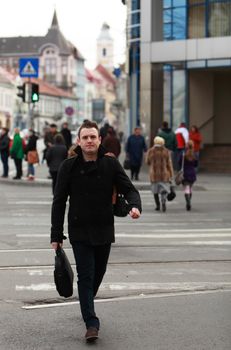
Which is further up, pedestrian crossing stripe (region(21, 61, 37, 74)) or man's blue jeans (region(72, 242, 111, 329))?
pedestrian crossing stripe (region(21, 61, 37, 74))

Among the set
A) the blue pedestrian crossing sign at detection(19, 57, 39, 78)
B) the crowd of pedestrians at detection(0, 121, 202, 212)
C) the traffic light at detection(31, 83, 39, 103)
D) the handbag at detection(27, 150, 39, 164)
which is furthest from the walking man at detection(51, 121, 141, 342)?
the traffic light at detection(31, 83, 39, 103)

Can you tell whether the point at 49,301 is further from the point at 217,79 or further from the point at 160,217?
the point at 217,79

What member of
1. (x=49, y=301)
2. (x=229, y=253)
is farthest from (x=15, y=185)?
(x=49, y=301)

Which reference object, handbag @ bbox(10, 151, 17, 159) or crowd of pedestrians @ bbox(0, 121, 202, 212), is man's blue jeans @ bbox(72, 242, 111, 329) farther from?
handbag @ bbox(10, 151, 17, 159)

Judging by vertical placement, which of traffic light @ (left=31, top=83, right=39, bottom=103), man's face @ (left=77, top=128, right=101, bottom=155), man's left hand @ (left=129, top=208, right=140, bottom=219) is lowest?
man's left hand @ (left=129, top=208, right=140, bottom=219)

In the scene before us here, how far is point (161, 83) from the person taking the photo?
108ft

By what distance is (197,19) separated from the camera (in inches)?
1260

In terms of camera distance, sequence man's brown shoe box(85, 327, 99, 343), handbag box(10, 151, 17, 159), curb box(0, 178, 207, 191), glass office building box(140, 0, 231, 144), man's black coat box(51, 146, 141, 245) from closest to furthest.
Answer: man's brown shoe box(85, 327, 99, 343) → man's black coat box(51, 146, 141, 245) → curb box(0, 178, 207, 191) → handbag box(10, 151, 17, 159) → glass office building box(140, 0, 231, 144)

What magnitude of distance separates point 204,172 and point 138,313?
2420 centimetres

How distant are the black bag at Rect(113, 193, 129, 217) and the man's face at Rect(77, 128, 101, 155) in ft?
1.58

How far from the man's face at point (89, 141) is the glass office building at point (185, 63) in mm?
23786

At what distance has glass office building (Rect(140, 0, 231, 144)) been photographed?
30656 millimetres

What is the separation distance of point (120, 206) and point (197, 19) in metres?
26.2

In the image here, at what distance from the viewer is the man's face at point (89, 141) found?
257 inches
